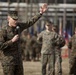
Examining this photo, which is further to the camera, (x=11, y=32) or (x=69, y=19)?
(x=69, y=19)

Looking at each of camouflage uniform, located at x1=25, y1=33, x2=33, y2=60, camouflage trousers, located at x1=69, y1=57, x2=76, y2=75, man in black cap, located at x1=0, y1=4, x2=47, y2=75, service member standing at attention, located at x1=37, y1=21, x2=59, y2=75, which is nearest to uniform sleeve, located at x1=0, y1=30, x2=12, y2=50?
man in black cap, located at x1=0, y1=4, x2=47, y2=75

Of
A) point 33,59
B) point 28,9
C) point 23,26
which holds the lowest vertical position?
point 33,59

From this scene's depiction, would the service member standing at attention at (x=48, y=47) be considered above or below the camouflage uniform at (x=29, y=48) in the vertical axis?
above

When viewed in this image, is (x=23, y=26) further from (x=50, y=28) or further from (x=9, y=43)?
(x=50, y=28)

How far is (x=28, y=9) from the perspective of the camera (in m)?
29.6

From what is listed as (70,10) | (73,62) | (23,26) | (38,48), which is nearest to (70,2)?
(70,10)

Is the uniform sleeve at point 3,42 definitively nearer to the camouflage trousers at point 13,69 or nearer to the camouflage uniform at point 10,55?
the camouflage uniform at point 10,55

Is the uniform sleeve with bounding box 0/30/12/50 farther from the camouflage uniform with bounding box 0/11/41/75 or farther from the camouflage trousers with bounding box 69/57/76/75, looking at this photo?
the camouflage trousers with bounding box 69/57/76/75

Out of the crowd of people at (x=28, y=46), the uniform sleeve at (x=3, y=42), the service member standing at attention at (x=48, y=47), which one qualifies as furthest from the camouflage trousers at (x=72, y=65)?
the uniform sleeve at (x=3, y=42)

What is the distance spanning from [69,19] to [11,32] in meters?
22.6

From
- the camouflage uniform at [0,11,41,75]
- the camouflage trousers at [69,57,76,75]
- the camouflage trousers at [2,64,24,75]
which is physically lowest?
the camouflage trousers at [69,57,76,75]

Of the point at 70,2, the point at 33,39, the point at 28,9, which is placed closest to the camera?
the point at 33,39

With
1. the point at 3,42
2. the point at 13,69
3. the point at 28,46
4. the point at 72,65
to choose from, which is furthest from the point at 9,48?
the point at 28,46

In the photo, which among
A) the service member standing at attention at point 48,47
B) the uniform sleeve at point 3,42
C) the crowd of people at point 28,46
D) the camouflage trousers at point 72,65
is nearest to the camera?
the uniform sleeve at point 3,42
